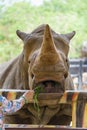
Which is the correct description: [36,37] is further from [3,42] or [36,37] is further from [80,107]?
[3,42]

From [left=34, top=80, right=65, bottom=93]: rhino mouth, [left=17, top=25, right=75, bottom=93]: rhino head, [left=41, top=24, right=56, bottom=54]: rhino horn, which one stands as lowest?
[left=34, top=80, right=65, bottom=93]: rhino mouth

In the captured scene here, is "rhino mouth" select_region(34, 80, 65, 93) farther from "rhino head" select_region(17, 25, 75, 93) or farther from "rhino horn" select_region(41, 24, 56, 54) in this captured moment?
"rhino horn" select_region(41, 24, 56, 54)

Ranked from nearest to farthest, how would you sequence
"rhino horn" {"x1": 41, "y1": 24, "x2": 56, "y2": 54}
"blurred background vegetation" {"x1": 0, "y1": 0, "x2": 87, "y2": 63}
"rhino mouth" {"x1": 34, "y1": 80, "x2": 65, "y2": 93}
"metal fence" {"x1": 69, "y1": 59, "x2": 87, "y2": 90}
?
"rhino mouth" {"x1": 34, "y1": 80, "x2": 65, "y2": 93}, "rhino horn" {"x1": 41, "y1": 24, "x2": 56, "y2": 54}, "metal fence" {"x1": 69, "y1": 59, "x2": 87, "y2": 90}, "blurred background vegetation" {"x1": 0, "y1": 0, "x2": 87, "y2": 63}

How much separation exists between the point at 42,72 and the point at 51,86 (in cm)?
11

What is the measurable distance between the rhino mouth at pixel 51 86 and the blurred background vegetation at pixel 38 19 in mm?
13635

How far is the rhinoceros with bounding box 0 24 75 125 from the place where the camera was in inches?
123

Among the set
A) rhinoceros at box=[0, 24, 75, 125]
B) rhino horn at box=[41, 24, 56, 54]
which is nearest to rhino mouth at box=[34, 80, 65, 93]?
rhinoceros at box=[0, 24, 75, 125]

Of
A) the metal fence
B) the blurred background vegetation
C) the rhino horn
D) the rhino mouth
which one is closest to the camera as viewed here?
the rhino mouth

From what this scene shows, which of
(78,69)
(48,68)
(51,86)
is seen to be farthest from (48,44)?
(78,69)

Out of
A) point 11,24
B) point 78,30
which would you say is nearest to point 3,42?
point 11,24

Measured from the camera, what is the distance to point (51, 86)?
3092 millimetres

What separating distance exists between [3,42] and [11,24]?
836 millimetres

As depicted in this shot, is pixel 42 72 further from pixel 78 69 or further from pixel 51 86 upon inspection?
pixel 78 69

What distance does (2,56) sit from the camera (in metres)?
16.7
